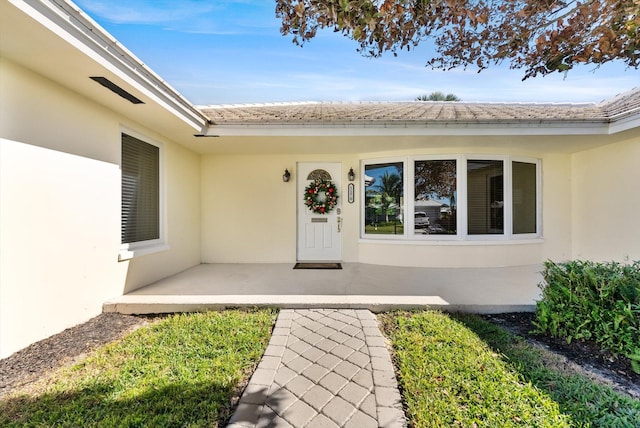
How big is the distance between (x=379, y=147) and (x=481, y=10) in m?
3.44

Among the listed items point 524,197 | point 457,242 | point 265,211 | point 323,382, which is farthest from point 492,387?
point 524,197

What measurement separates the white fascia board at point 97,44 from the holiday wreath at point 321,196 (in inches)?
138

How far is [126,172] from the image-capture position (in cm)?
455

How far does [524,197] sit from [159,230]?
7.85 meters

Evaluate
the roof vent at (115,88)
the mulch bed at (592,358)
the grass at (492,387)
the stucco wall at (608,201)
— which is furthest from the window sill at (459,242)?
the roof vent at (115,88)

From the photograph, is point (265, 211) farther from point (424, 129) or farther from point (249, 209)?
point (424, 129)

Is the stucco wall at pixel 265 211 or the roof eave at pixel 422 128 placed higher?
the roof eave at pixel 422 128

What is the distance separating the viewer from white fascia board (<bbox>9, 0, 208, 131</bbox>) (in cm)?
217

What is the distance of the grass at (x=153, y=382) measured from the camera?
1.94m

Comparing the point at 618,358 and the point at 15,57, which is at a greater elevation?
the point at 15,57

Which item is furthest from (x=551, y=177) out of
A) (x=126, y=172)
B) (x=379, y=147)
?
(x=126, y=172)

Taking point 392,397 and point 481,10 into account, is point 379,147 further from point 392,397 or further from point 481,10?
point 392,397

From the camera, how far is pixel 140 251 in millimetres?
4668

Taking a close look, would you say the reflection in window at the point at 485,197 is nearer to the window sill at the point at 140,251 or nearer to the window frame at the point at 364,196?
the window frame at the point at 364,196
